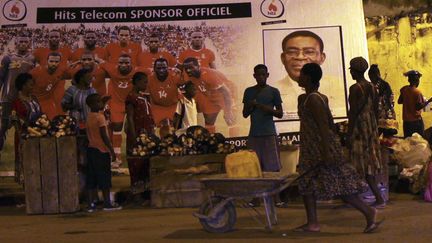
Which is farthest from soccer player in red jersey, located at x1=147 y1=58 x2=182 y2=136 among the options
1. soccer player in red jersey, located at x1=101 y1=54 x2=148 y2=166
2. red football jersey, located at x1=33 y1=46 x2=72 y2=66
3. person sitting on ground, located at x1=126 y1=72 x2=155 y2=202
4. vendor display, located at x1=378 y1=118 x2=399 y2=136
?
vendor display, located at x1=378 y1=118 x2=399 y2=136

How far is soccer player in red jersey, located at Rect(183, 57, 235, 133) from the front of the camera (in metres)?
13.1

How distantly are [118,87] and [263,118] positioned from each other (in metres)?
3.66

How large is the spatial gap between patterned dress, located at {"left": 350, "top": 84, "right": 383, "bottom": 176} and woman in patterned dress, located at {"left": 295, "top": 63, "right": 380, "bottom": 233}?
1.57 metres

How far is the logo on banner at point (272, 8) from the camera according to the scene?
13.1 metres

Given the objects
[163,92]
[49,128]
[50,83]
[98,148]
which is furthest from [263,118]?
[50,83]

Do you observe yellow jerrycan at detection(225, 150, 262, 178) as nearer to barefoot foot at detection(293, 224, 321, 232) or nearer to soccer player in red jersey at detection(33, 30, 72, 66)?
barefoot foot at detection(293, 224, 321, 232)

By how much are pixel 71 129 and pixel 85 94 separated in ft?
3.15

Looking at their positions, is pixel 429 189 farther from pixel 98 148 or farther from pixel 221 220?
pixel 98 148

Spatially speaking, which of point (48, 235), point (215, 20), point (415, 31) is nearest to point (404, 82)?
point (415, 31)

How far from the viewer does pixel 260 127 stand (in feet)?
33.6

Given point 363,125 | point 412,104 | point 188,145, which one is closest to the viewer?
point 363,125

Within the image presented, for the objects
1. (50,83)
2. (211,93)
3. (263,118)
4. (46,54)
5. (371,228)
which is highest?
(46,54)

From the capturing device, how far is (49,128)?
33.8 ft

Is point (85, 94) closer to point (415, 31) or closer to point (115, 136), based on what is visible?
point (115, 136)
